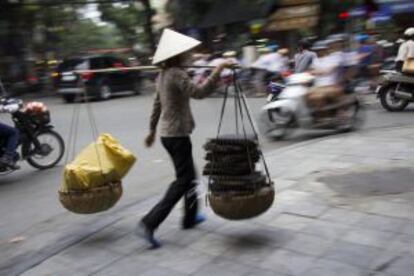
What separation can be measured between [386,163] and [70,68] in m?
14.5

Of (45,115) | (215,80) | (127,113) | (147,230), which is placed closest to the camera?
(215,80)

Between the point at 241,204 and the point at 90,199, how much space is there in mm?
1373

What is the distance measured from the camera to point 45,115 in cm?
873

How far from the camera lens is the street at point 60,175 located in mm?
5691

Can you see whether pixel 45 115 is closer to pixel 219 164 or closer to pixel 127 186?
pixel 127 186

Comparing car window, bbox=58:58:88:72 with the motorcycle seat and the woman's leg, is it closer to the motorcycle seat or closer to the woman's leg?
the motorcycle seat

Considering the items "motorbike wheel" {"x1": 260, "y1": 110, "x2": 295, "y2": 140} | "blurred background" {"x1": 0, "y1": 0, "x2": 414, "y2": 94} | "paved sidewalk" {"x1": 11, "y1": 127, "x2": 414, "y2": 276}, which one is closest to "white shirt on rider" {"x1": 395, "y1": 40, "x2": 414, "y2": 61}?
"motorbike wheel" {"x1": 260, "y1": 110, "x2": 295, "y2": 140}

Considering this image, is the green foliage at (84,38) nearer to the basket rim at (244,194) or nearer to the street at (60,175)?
the street at (60,175)

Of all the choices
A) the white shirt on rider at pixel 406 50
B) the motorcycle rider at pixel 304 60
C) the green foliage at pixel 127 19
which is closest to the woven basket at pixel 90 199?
the motorcycle rider at pixel 304 60

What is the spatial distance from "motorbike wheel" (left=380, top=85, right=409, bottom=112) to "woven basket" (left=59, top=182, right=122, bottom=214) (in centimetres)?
847

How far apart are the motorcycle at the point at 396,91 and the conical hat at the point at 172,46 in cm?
820

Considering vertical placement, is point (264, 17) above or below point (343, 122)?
above

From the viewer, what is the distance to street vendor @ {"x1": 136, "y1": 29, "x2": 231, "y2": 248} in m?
4.61

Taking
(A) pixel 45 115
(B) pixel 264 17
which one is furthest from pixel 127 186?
(B) pixel 264 17
